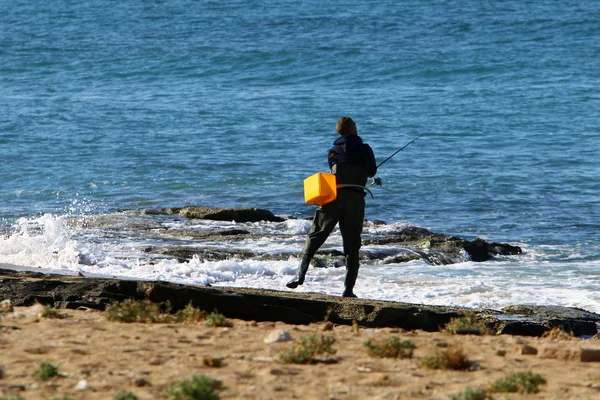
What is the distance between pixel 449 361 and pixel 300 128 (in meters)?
23.7

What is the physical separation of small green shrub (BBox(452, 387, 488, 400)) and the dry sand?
11 centimetres

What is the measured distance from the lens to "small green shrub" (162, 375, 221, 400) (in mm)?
5059

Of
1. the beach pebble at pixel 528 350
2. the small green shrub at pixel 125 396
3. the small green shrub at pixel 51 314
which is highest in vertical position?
the small green shrub at pixel 125 396

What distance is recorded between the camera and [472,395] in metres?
5.25

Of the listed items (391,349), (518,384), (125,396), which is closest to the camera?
(125,396)

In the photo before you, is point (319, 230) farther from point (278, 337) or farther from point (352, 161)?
point (278, 337)

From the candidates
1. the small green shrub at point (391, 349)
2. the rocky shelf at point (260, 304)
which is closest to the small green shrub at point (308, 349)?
the small green shrub at point (391, 349)

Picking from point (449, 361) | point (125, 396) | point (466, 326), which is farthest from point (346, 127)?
point (125, 396)

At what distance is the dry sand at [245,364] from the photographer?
539 cm

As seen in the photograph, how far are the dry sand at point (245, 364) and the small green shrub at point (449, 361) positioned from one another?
57mm

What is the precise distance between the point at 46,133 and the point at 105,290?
21.4m

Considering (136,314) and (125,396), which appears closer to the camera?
(125,396)

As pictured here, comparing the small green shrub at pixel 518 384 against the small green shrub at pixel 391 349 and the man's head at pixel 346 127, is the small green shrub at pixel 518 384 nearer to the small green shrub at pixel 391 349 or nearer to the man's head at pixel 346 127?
the small green shrub at pixel 391 349

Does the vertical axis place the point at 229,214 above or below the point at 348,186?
below
